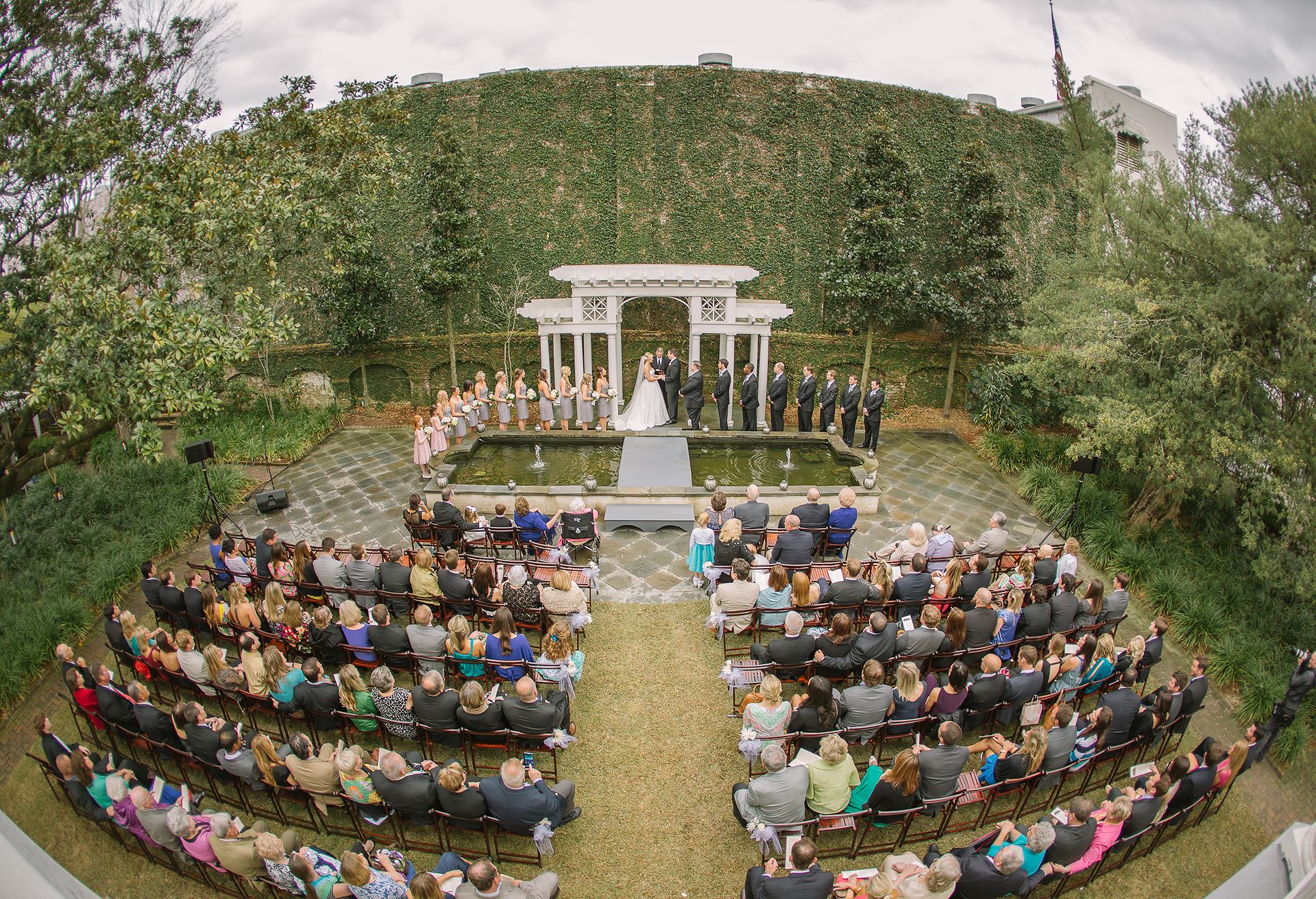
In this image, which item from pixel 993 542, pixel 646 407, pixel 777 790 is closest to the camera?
pixel 777 790

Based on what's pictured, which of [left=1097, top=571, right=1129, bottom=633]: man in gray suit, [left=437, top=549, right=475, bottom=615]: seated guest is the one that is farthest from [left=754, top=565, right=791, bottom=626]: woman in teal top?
[left=1097, top=571, right=1129, bottom=633]: man in gray suit

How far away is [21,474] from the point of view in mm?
11578

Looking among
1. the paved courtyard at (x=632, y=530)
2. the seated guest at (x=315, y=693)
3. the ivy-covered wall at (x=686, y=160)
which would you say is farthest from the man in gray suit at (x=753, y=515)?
the ivy-covered wall at (x=686, y=160)

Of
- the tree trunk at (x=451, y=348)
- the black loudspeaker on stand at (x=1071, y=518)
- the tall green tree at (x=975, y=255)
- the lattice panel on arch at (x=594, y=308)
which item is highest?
the tall green tree at (x=975, y=255)

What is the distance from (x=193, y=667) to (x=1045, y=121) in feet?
82.8

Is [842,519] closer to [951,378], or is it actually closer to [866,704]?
[866,704]

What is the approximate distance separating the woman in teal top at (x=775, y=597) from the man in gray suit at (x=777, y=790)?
2435 millimetres

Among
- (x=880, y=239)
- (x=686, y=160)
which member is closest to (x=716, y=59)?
(x=686, y=160)

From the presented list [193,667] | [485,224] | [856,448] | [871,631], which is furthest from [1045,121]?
[193,667]

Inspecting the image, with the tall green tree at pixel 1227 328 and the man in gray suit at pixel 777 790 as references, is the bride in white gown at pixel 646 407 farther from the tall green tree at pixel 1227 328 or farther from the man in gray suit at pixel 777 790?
the man in gray suit at pixel 777 790

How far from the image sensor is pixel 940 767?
20.9ft

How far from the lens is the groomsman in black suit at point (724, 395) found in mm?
15820

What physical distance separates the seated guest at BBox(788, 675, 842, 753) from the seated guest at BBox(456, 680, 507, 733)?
284 cm

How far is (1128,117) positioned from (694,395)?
18253mm
